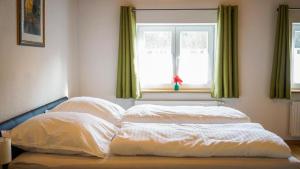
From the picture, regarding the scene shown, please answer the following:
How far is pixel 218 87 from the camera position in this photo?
414 centimetres

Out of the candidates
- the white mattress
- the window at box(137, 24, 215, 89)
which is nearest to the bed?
the white mattress

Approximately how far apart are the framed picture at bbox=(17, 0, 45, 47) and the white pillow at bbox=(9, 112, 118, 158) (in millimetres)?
763

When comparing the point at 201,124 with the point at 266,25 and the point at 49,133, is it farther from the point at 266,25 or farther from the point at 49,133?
the point at 266,25

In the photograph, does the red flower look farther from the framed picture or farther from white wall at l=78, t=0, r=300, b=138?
the framed picture

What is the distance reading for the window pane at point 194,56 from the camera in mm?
4391

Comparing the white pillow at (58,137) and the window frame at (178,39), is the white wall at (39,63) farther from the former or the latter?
the window frame at (178,39)

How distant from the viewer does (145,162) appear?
6.56 ft

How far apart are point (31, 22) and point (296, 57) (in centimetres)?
350

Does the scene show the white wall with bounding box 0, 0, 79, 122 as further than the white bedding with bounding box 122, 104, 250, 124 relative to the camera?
No

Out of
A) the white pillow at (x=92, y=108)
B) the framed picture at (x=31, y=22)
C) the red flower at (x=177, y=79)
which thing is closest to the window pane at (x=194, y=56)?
the red flower at (x=177, y=79)

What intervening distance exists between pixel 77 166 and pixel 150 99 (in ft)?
7.93

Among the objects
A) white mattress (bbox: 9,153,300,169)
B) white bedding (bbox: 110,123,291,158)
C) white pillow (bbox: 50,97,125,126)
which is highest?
white pillow (bbox: 50,97,125,126)

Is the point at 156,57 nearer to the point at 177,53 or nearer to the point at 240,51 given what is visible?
the point at 177,53

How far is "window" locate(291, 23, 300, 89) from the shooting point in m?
4.28
